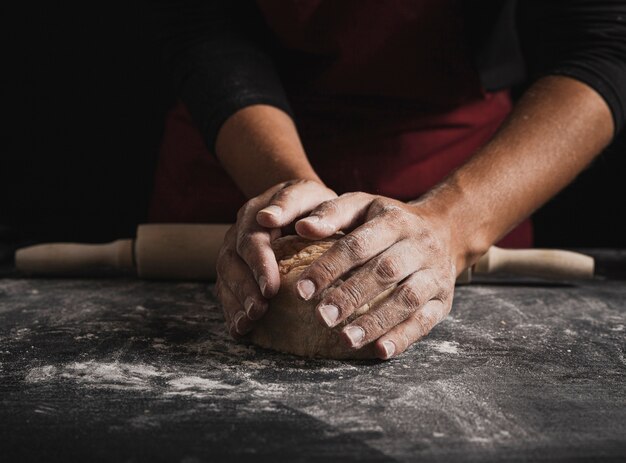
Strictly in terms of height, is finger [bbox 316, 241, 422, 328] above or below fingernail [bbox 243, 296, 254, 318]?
above

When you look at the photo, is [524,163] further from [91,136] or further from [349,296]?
[91,136]

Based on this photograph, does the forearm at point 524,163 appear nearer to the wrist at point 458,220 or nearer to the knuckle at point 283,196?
the wrist at point 458,220

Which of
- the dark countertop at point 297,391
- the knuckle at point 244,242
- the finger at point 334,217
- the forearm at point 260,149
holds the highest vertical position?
the forearm at point 260,149

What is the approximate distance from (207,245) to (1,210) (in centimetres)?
142

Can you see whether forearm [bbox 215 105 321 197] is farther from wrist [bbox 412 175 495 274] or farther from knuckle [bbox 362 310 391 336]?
knuckle [bbox 362 310 391 336]

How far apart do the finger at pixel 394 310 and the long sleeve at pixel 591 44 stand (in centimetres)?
62

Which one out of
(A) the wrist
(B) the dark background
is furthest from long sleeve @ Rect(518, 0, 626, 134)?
(B) the dark background

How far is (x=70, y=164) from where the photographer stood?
2602mm

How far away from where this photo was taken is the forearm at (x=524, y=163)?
123 cm

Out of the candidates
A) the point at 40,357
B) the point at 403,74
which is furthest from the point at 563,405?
the point at 403,74

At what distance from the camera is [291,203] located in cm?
110

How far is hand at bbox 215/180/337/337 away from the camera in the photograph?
106 cm

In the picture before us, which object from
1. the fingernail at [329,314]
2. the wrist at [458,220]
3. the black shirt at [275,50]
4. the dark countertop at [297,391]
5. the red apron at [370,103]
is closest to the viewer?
the dark countertop at [297,391]

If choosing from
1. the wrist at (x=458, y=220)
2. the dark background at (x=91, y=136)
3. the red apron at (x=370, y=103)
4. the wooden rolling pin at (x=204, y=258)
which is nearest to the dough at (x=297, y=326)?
the wrist at (x=458, y=220)
